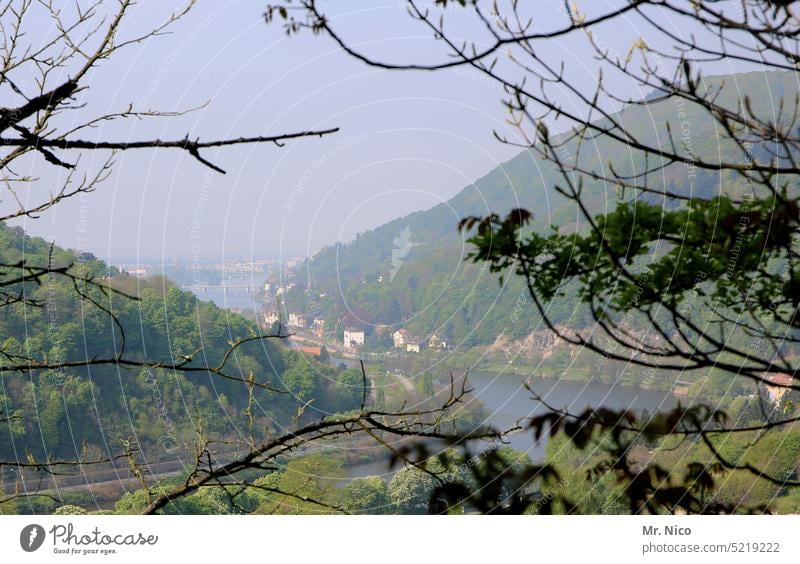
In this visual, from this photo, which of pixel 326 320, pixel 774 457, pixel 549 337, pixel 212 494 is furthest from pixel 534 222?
pixel 212 494

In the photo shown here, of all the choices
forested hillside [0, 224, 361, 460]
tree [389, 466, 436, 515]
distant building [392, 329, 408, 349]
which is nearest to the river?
tree [389, 466, 436, 515]

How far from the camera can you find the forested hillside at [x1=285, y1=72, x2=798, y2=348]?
2963mm

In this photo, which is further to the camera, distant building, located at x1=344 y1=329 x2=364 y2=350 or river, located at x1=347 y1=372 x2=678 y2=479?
distant building, located at x1=344 y1=329 x2=364 y2=350

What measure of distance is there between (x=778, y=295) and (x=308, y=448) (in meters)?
1.92

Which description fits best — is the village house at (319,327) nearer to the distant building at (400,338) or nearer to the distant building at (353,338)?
the distant building at (353,338)

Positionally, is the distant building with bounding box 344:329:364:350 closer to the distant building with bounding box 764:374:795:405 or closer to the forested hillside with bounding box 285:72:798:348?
the forested hillside with bounding box 285:72:798:348

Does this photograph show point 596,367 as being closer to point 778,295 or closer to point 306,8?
point 778,295

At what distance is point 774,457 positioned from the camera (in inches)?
129

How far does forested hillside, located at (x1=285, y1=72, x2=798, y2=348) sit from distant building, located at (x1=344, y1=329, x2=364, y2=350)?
0.04m

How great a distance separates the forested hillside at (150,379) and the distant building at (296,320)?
95mm

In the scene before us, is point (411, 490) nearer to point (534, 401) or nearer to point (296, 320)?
point (534, 401)

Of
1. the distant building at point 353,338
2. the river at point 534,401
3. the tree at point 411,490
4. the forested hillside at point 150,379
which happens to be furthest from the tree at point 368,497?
the distant building at point 353,338

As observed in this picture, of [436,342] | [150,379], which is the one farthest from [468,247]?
[150,379]

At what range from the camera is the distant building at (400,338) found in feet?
10.5
